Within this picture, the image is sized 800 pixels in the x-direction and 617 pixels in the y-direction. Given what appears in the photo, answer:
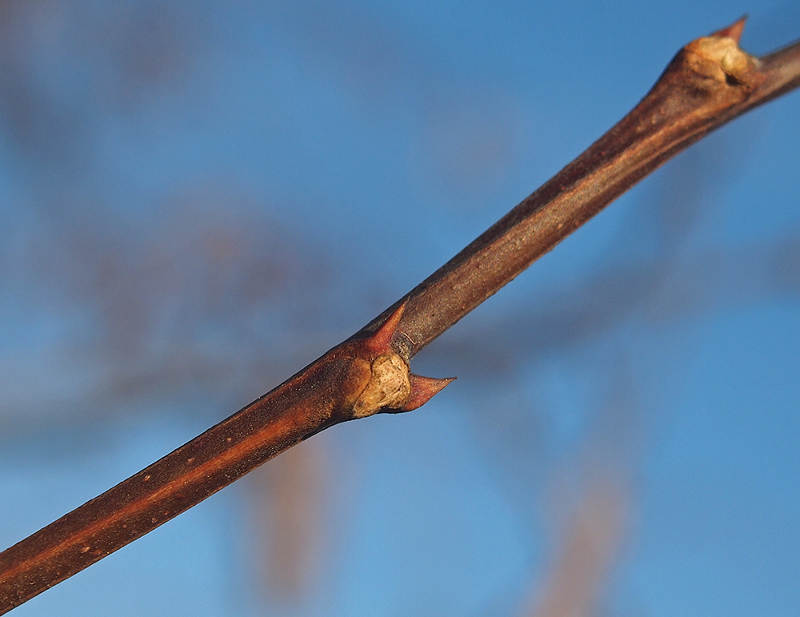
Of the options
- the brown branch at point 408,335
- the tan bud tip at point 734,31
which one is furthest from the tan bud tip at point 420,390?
the tan bud tip at point 734,31

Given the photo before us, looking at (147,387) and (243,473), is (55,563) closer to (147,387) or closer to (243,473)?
(243,473)

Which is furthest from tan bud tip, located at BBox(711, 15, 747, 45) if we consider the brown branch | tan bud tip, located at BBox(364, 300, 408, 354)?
tan bud tip, located at BBox(364, 300, 408, 354)

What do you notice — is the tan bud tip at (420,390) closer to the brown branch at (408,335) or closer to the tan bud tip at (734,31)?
the brown branch at (408,335)

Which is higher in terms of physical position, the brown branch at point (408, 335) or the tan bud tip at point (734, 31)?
the tan bud tip at point (734, 31)

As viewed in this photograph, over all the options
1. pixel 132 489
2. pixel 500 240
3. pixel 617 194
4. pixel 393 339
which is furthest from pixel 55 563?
pixel 617 194

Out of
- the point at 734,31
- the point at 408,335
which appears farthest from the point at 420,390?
the point at 734,31

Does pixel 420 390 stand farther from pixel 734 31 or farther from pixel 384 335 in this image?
pixel 734 31
